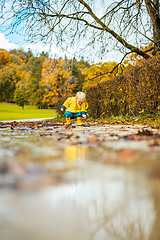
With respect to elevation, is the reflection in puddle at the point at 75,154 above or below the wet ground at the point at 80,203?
below

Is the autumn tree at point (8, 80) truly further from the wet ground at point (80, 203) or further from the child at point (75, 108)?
the wet ground at point (80, 203)

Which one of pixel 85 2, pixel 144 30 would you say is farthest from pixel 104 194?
pixel 85 2

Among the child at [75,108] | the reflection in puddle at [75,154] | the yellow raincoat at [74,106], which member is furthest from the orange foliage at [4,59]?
the reflection in puddle at [75,154]

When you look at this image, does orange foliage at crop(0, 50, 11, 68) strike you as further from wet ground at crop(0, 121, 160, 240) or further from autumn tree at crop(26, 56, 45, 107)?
wet ground at crop(0, 121, 160, 240)

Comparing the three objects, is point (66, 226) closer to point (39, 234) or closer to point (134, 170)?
point (39, 234)

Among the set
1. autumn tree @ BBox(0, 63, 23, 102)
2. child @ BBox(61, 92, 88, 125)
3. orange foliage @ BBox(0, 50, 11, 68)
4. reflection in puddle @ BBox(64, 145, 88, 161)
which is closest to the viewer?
reflection in puddle @ BBox(64, 145, 88, 161)

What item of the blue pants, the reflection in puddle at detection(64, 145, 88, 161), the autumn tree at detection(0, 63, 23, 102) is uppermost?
the autumn tree at detection(0, 63, 23, 102)

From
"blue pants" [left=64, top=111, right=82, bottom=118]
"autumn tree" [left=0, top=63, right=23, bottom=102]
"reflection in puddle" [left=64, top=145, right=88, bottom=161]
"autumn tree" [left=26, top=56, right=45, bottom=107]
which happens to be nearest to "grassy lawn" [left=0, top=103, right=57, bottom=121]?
"blue pants" [left=64, top=111, right=82, bottom=118]

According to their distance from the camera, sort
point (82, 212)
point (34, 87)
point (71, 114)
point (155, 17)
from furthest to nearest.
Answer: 1. point (34, 87)
2. point (155, 17)
3. point (71, 114)
4. point (82, 212)

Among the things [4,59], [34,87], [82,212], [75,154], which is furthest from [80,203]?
[4,59]

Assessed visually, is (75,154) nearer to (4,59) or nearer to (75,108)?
(75,108)

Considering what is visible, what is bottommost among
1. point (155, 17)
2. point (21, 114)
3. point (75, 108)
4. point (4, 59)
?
point (21, 114)

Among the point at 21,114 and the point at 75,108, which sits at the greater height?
the point at 75,108

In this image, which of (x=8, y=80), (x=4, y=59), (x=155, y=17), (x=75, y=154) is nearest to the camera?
(x=75, y=154)
